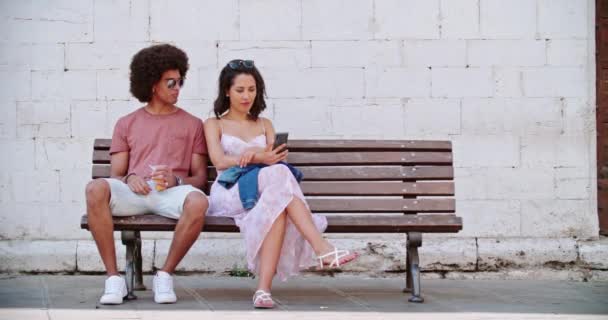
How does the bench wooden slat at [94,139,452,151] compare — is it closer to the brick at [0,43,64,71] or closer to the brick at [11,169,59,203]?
the brick at [11,169,59,203]

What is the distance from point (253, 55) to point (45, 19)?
140cm

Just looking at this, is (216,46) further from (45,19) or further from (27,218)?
(27,218)

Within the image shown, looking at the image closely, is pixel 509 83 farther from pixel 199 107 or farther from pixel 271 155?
pixel 271 155

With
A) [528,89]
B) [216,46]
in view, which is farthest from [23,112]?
[528,89]

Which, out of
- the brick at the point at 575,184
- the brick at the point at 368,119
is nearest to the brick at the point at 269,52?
the brick at the point at 368,119

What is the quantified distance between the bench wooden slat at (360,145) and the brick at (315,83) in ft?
3.51

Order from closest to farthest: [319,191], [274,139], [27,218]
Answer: [274,139] < [319,191] < [27,218]

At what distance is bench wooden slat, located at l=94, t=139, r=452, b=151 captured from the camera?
5.96m

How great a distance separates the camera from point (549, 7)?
7.07m

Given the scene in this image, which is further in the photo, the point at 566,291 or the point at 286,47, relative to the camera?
the point at 286,47

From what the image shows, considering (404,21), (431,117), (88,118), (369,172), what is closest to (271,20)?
(404,21)

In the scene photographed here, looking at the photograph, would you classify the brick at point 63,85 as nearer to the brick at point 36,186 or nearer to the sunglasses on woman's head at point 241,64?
the brick at point 36,186

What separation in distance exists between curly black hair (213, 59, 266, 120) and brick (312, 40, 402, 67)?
49.3 inches

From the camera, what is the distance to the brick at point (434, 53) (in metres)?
7.03
